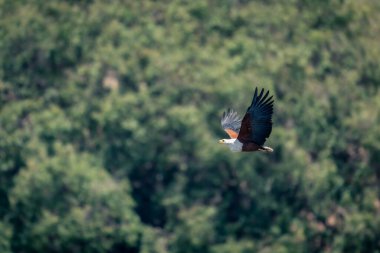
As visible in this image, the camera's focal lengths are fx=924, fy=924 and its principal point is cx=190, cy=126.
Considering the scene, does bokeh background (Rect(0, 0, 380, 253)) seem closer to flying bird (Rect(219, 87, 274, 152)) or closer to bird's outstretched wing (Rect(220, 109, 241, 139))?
bird's outstretched wing (Rect(220, 109, 241, 139))

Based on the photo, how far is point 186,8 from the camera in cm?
3306

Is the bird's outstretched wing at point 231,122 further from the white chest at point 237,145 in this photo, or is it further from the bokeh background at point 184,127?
the bokeh background at point 184,127

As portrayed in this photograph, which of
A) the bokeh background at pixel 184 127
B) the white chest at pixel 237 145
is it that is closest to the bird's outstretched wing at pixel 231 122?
the white chest at pixel 237 145

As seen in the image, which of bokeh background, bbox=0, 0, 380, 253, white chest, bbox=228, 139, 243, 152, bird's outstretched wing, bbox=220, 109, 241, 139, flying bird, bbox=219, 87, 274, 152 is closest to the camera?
flying bird, bbox=219, 87, 274, 152

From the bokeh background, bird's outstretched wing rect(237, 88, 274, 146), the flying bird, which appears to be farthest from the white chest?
the bokeh background

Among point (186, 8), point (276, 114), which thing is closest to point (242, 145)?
point (276, 114)

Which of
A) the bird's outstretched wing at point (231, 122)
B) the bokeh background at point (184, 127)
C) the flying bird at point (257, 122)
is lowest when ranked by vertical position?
the flying bird at point (257, 122)

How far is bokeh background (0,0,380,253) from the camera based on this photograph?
30578 millimetres

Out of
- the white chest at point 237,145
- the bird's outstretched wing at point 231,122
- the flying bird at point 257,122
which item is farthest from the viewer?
the bird's outstretched wing at point 231,122

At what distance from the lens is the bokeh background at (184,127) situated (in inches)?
1204

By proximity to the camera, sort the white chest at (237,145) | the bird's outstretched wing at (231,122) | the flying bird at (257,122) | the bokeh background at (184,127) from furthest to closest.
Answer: the bokeh background at (184,127) → the bird's outstretched wing at (231,122) → the white chest at (237,145) → the flying bird at (257,122)

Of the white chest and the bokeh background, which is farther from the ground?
the bokeh background

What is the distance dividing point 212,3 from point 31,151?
843cm

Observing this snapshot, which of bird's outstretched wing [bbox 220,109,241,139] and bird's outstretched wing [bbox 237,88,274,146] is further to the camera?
bird's outstretched wing [bbox 220,109,241,139]
